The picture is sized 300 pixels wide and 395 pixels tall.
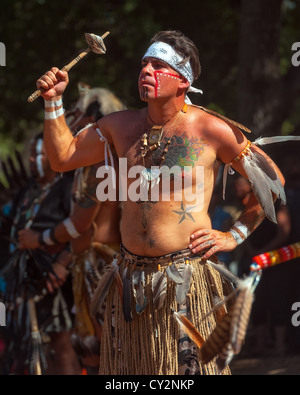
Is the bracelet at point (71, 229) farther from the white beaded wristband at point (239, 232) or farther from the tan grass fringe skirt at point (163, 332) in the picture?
the white beaded wristband at point (239, 232)

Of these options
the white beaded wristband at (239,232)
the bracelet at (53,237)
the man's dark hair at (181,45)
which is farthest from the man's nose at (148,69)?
the bracelet at (53,237)

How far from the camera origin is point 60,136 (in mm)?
3975

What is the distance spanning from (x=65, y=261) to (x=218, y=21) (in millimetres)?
4696

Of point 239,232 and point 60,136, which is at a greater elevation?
point 60,136

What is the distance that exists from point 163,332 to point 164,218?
1.92 feet

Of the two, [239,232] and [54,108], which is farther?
[239,232]

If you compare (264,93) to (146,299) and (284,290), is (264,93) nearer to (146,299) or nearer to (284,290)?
(284,290)

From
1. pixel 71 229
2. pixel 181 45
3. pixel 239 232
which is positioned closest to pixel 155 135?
pixel 181 45

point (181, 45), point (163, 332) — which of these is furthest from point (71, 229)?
point (181, 45)

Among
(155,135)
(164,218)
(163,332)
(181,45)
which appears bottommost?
(163,332)

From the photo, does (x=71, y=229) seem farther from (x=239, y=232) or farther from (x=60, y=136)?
(x=239, y=232)

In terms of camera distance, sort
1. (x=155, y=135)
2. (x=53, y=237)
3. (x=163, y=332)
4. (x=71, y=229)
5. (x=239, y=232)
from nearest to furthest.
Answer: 1. (x=163, y=332)
2. (x=155, y=135)
3. (x=239, y=232)
4. (x=71, y=229)
5. (x=53, y=237)

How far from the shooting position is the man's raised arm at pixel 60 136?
387 centimetres

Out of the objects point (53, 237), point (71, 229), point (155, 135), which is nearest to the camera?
point (155, 135)
